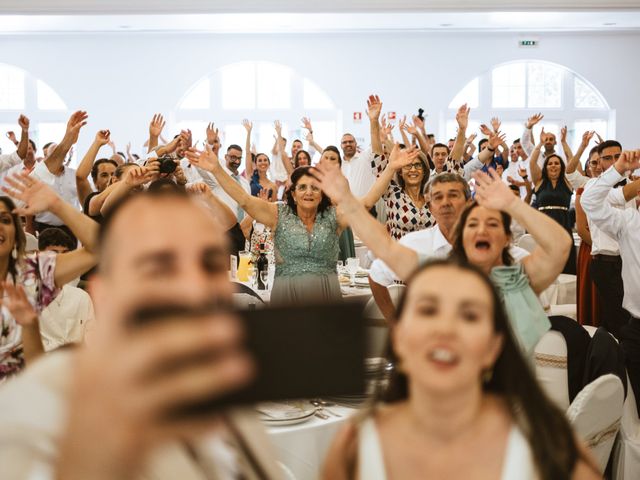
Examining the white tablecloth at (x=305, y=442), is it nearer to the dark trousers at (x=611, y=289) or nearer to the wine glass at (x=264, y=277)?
the wine glass at (x=264, y=277)

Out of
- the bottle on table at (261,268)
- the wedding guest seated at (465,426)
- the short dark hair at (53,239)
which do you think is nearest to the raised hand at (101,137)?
the short dark hair at (53,239)

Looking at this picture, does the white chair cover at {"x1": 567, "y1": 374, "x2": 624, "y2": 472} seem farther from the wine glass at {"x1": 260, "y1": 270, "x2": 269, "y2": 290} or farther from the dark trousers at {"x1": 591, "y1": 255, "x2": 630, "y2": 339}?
Answer: the dark trousers at {"x1": 591, "y1": 255, "x2": 630, "y2": 339}

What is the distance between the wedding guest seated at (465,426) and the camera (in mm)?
1091

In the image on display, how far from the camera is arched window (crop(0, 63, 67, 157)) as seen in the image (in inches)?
492

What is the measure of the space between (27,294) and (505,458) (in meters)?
1.43

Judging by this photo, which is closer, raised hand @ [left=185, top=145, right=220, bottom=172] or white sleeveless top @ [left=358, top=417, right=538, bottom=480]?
white sleeveless top @ [left=358, top=417, right=538, bottom=480]

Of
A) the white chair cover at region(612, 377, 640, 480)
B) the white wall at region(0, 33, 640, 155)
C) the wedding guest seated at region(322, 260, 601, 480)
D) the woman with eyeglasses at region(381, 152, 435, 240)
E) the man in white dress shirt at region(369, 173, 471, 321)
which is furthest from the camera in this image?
the white wall at region(0, 33, 640, 155)

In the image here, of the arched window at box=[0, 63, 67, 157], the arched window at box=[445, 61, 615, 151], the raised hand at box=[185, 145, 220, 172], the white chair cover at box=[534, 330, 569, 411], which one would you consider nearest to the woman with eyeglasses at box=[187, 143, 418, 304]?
the raised hand at box=[185, 145, 220, 172]

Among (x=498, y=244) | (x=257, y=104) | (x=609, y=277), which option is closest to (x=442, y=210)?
(x=498, y=244)

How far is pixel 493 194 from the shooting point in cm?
199

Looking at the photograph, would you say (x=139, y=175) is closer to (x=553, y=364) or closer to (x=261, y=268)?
(x=553, y=364)

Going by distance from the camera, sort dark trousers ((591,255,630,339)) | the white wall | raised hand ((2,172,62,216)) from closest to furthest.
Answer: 1. raised hand ((2,172,62,216))
2. dark trousers ((591,255,630,339))
3. the white wall

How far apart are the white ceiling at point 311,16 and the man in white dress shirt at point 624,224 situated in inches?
245

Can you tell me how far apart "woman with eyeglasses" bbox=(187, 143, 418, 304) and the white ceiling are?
6046 mm
